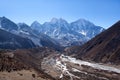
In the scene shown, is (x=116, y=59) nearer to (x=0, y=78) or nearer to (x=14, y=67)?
(x=14, y=67)

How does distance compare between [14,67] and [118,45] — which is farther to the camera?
[118,45]

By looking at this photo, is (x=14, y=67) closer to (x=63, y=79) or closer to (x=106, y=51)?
(x=63, y=79)

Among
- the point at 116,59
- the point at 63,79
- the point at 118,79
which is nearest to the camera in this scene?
the point at 63,79

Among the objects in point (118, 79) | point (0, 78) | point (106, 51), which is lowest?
point (0, 78)

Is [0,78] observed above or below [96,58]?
below

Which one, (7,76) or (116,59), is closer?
(7,76)

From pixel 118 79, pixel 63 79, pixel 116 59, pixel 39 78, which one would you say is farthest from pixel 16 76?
pixel 116 59

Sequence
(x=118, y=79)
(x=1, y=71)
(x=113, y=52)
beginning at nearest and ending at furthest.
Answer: (x=1, y=71) → (x=118, y=79) → (x=113, y=52)

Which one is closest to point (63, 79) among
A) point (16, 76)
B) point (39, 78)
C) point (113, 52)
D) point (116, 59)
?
point (39, 78)

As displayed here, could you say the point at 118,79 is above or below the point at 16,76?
above
